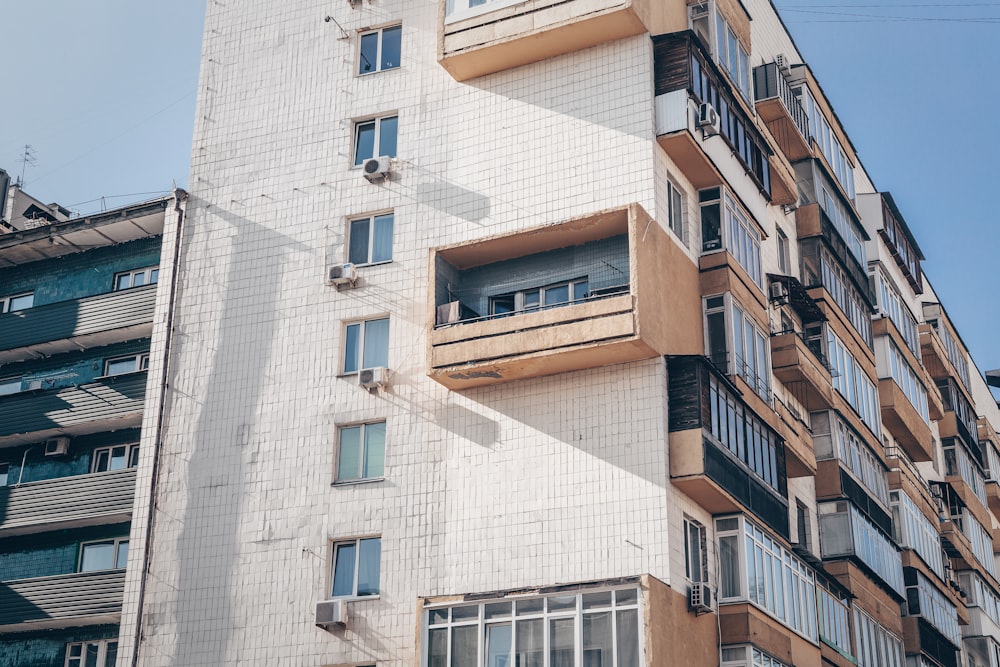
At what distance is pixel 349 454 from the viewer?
3212 cm

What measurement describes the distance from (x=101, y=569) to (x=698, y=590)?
16.6 meters

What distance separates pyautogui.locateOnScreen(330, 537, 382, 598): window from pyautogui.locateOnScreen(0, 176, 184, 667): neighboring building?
17.6 ft

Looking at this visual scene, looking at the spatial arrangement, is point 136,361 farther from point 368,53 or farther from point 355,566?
point 355,566

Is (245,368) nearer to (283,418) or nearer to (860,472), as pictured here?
(283,418)

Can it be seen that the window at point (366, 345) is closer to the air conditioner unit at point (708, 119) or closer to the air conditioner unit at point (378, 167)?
the air conditioner unit at point (378, 167)

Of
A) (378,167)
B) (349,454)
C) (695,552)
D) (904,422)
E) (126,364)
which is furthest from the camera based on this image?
(904,422)

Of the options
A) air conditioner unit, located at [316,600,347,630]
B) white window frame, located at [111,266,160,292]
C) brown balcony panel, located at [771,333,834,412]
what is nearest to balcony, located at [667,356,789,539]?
brown balcony panel, located at [771,333,834,412]

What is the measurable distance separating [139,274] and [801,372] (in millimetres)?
18719

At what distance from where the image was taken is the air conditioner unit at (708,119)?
32156 millimetres

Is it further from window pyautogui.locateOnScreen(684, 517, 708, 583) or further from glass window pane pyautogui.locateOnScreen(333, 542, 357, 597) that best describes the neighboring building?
window pyautogui.locateOnScreen(684, 517, 708, 583)

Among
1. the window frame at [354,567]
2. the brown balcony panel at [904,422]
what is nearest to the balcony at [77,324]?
the window frame at [354,567]

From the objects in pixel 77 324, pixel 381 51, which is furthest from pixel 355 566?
pixel 381 51

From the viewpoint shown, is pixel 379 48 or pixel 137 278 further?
pixel 137 278

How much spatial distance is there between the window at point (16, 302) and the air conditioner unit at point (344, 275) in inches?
480
